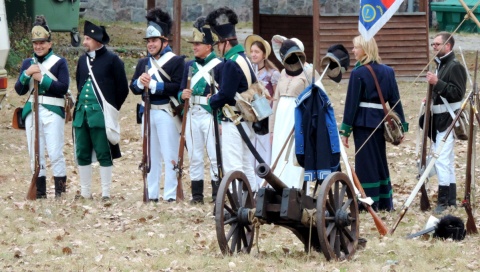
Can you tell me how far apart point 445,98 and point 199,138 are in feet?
8.38

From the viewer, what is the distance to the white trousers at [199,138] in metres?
12.1

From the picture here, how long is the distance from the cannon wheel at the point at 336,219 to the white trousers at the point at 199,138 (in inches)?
127

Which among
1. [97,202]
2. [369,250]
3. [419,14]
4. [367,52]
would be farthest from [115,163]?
[419,14]

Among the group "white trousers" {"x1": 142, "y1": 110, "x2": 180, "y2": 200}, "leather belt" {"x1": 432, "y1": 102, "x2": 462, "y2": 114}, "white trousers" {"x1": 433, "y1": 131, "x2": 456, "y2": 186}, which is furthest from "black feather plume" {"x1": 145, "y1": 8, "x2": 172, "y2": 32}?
"white trousers" {"x1": 433, "y1": 131, "x2": 456, "y2": 186}

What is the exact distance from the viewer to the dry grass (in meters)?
8.85

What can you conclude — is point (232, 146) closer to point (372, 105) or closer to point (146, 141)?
point (146, 141)

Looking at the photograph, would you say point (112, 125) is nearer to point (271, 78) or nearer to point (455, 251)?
point (271, 78)

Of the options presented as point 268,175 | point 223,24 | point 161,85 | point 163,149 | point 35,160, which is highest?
point 223,24

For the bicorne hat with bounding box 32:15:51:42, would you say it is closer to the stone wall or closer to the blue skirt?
the blue skirt

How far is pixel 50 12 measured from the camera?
24.3 m

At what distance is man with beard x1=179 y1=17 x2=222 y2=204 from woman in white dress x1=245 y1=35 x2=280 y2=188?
0.50 metres

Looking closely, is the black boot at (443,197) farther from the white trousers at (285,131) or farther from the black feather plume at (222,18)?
the black feather plume at (222,18)

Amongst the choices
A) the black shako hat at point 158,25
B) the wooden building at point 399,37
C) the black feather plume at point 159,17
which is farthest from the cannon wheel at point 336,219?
the wooden building at point 399,37

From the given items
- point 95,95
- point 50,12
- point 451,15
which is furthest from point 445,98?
point 451,15
